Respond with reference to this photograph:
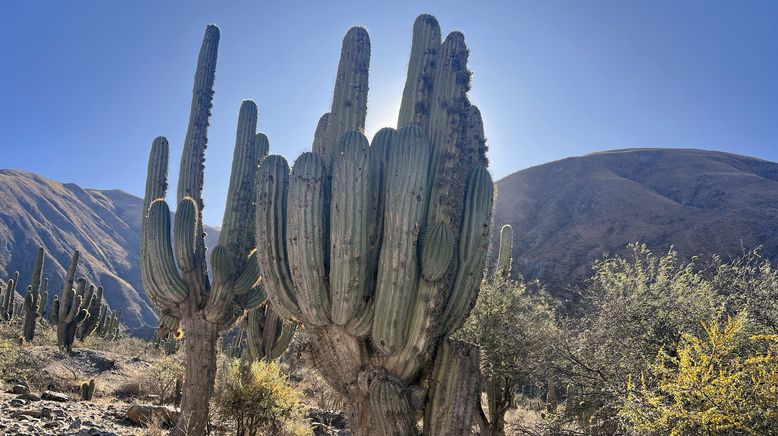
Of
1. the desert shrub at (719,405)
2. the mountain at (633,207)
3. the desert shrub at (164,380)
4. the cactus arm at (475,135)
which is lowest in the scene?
the desert shrub at (164,380)

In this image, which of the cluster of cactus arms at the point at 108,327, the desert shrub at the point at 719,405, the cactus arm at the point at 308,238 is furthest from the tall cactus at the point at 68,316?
the desert shrub at the point at 719,405

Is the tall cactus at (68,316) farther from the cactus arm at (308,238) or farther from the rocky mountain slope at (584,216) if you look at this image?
the rocky mountain slope at (584,216)

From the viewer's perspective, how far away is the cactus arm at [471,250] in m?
5.22

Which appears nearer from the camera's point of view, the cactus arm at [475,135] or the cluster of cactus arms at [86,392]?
the cactus arm at [475,135]

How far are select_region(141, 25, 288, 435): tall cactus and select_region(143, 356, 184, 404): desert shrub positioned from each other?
6073 millimetres

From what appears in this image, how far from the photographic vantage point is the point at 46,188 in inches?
2997

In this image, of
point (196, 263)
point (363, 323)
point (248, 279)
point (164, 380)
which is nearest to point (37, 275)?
point (164, 380)

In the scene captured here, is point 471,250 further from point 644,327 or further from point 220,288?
point 220,288

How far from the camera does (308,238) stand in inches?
195

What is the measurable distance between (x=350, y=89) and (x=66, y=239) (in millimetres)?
71550

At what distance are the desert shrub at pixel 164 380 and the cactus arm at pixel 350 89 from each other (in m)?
9.76

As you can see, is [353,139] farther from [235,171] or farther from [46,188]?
[46,188]

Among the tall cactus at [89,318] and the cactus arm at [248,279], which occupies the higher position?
the cactus arm at [248,279]

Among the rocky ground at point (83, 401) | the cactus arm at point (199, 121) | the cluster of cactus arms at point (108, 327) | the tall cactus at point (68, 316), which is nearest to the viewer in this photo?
the rocky ground at point (83, 401)
